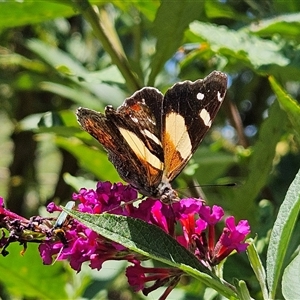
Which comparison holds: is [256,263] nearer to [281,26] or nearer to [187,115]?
[187,115]

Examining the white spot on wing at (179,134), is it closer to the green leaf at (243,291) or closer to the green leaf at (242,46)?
the green leaf at (243,291)

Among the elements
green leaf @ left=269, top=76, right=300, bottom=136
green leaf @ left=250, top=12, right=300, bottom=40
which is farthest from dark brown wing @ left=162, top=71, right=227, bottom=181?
green leaf @ left=250, top=12, right=300, bottom=40

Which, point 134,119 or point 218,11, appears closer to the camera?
point 134,119

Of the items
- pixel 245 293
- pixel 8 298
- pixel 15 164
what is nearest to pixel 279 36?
pixel 245 293

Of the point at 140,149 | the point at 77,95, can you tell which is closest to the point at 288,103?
the point at 140,149

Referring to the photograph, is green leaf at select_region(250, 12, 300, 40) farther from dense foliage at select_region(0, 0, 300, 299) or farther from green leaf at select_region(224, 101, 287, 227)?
green leaf at select_region(224, 101, 287, 227)

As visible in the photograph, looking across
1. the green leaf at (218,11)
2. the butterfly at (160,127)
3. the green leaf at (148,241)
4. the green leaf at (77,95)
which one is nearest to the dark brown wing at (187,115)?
the butterfly at (160,127)
